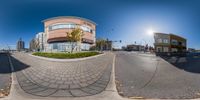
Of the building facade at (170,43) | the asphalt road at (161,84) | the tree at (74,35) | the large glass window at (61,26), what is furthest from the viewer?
the asphalt road at (161,84)

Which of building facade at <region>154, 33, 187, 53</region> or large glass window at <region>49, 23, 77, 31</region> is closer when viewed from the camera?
large glass window at <region>49, 23, 77, 31</region>

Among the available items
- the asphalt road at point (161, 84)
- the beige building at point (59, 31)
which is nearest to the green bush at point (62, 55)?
the beige building at point (59, 31)

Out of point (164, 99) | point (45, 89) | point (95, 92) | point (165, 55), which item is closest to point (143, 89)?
point (164, 99)

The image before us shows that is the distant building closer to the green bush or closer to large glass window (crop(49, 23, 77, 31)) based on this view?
the green bush

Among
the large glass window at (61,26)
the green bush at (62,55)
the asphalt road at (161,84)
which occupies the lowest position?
the asphalt road at (161,84)

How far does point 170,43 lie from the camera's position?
3738 millimetres

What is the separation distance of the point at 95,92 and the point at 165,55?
231cm

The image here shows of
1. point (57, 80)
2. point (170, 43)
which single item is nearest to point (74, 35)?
point (57, 80)

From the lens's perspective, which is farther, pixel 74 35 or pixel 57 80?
pixel 57 80

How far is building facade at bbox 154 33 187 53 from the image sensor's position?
3.71 meters

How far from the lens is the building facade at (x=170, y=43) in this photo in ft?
12.2

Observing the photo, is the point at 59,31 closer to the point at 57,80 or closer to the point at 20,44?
the point at 20,44

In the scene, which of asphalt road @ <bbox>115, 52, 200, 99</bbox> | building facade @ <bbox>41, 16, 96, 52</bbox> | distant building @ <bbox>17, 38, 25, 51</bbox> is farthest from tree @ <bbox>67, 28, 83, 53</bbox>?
asphalt road @ <bbox>115, 52, 200, 99</bbox>

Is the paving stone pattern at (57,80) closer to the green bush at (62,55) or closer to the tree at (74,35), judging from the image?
the green bush at (62,55)
